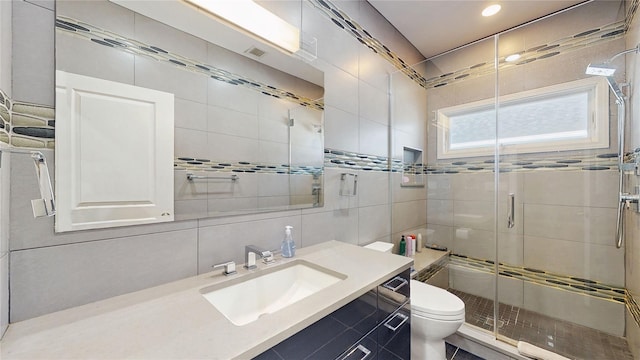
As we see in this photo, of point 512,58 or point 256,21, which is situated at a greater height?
point 512,58

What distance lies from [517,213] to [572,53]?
1366mm

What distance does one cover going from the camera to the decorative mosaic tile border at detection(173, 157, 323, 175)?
3.21 feet

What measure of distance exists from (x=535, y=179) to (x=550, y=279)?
836mm

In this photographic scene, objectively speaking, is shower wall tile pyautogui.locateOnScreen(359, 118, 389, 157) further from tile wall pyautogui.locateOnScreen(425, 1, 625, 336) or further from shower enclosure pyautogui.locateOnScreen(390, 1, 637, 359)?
tile wall pyautogui.locateOnScreen(425, 1, 625, 336)

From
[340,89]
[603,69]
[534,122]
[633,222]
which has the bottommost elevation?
[633,222]

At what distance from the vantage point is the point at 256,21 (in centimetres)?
122

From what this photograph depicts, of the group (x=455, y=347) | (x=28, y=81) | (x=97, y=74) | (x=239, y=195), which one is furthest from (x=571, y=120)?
(x=28, y=81)

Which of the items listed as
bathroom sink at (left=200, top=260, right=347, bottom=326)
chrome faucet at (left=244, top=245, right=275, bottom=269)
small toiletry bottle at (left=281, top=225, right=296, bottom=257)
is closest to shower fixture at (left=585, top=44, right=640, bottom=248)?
bathroom sink at (left=200, top=260, right=347, bottom=326)

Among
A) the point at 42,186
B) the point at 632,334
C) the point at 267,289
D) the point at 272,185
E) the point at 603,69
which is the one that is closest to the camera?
the point at 42,186

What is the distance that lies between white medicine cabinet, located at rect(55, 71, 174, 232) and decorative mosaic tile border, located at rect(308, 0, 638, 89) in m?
1.26

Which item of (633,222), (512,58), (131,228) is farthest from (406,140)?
(131,228)

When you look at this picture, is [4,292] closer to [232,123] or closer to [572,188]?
[232,123]

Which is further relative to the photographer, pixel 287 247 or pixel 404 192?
pixel 404 192

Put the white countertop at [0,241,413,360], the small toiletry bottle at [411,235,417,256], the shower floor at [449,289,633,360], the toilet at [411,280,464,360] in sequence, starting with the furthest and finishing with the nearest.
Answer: the small toiletry bottle at [411,235,417,256]
the shower floor at [449,289,633,360]
the toilet at [411,280,464,360]
the white countertop at [0,241,413,360]
